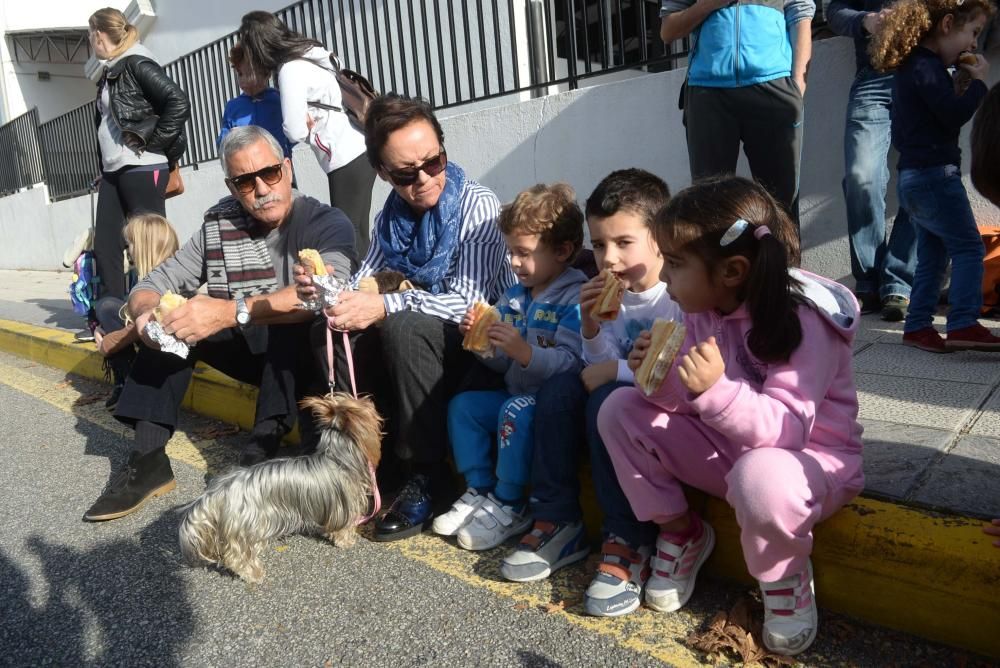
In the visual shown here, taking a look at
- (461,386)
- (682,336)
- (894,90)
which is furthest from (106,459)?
(894,90)

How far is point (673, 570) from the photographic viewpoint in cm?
224

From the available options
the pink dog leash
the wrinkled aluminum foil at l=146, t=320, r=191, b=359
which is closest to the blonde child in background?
the pink dog leash

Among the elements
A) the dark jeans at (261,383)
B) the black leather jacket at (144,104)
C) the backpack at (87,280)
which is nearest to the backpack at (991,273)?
the dark jeans at (261,383)

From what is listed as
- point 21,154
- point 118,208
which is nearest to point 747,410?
point 118,208

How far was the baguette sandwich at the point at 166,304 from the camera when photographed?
3139 mm

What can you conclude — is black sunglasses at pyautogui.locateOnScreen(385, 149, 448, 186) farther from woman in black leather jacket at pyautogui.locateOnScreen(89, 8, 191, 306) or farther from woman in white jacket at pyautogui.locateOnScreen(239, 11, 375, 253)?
woman in black leather jacket at pyautogui.locateOnScreen(89, 8, 191, 306)

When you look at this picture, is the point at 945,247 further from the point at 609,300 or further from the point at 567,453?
the point at 567,453

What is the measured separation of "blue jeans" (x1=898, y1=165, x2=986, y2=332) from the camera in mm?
3699

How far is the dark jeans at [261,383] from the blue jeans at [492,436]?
77 centimetres

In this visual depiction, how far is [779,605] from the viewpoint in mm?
1984

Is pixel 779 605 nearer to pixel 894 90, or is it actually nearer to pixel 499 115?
pixel 894 90

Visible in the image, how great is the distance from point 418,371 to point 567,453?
2.12ft

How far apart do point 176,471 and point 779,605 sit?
2.88 m

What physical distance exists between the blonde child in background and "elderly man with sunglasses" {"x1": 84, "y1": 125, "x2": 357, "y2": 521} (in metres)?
1.21
